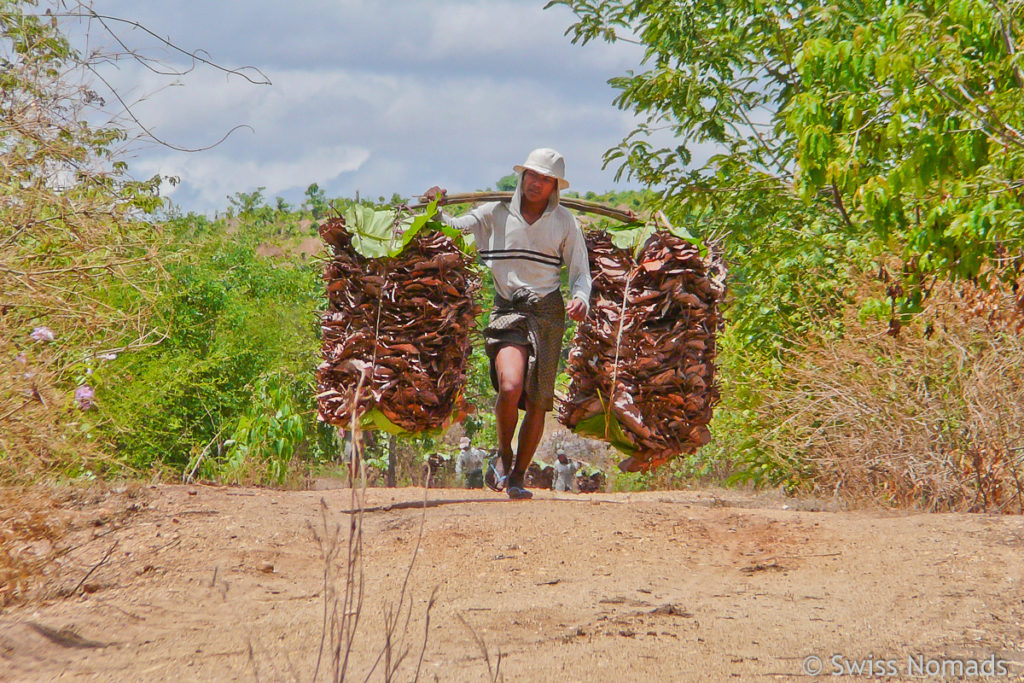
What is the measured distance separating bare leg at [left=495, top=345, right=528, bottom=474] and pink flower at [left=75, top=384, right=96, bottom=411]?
2616 mm

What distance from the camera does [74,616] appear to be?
3951 mm

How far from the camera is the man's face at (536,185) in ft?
19.8

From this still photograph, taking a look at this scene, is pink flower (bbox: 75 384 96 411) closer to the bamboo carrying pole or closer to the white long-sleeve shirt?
the bamboo carrying pole

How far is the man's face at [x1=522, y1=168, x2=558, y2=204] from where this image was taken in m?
6.03

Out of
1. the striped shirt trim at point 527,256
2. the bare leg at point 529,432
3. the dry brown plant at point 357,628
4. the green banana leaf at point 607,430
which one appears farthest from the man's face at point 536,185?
the dry brown plant at point 357,628

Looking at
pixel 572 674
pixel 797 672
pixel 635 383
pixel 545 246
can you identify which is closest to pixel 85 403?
pixel 545 246

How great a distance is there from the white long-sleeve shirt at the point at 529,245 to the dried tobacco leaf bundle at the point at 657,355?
0.41 m

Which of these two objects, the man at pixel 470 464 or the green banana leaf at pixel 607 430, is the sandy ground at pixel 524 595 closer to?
the green banana leaf at pixel 607 430

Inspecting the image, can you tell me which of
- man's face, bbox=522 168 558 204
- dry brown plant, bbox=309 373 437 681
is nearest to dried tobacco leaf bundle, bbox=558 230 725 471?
Result: man's face, bbox=522 168 558 204

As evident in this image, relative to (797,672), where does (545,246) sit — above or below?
above

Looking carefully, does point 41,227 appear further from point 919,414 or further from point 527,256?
point 919,414

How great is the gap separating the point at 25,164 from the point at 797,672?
→ 3.99 m

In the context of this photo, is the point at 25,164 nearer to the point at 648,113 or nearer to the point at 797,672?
the point at 797,672

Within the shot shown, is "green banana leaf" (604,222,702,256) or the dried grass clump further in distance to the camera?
the dried grass clump
